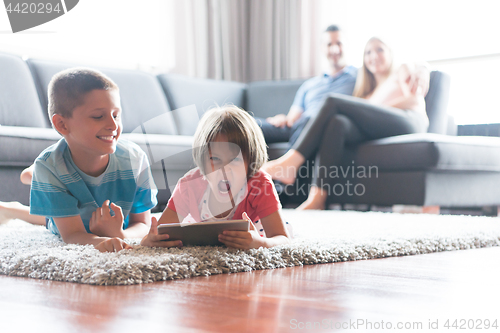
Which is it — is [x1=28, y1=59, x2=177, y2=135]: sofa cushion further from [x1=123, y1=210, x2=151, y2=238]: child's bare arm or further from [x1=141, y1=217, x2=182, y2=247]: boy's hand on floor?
[x1=141, y1=217, x2=182, y2=247]: boy's hand on floor

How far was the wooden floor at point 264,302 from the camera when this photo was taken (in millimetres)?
459

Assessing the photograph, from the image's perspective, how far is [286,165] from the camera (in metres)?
2.30

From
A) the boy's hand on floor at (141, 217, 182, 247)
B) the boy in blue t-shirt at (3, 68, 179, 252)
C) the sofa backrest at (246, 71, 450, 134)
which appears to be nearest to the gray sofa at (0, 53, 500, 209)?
the sofa backrest at (246, 71, 450, 134)

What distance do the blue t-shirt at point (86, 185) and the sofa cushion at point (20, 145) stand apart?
0.57 metres

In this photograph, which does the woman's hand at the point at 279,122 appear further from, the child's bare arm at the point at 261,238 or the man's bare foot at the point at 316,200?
the child's bare arm at the point at 261,238

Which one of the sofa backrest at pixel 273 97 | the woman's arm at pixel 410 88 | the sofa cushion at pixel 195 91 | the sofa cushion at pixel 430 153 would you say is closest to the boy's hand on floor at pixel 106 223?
the sofa cushion at pixel 430 153

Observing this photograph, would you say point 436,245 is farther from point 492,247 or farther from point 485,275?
point 485,275

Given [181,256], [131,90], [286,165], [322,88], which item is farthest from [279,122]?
[181,256]

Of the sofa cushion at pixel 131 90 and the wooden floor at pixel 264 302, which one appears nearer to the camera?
the wooden floor at pixel 264 302

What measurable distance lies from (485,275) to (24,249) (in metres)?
0.78

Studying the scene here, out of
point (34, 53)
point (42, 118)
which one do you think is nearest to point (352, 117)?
point (42, 118)

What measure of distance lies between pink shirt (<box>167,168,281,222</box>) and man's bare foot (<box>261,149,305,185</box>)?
1.26 metres

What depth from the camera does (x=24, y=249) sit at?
883 mm

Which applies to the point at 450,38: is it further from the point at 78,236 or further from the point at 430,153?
the point at 78,236
